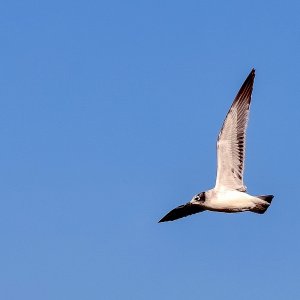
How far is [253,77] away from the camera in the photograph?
30.6m

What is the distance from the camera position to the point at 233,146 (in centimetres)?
2986

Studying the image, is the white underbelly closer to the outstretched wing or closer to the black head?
the black head

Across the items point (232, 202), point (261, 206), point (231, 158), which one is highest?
point (231, 158)

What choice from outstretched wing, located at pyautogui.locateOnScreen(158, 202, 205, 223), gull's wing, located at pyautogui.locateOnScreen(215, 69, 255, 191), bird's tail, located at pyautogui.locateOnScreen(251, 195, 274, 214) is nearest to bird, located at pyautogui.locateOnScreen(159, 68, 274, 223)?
gull's wing, located at pyautogui.locateOnScreen(215, 69, 255, 191)

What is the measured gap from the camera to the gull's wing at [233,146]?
2978cm

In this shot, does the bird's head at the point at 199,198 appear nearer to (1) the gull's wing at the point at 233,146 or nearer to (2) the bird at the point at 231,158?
(2) the bird at the point at 231,158

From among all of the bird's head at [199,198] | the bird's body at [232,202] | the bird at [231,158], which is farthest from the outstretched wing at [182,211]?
the bird's body at [232,202]

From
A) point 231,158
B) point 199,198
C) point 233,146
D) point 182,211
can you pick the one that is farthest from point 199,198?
point 182,211

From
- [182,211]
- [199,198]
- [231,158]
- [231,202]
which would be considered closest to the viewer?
[231,202]

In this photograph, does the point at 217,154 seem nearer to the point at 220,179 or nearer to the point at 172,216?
the point at 220,179

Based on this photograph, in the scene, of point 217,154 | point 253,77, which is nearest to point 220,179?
point 217,154

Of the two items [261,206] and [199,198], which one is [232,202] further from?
[199,198]

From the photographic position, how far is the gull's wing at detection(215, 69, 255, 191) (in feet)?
97.7

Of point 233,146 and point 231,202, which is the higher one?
point 233,146
